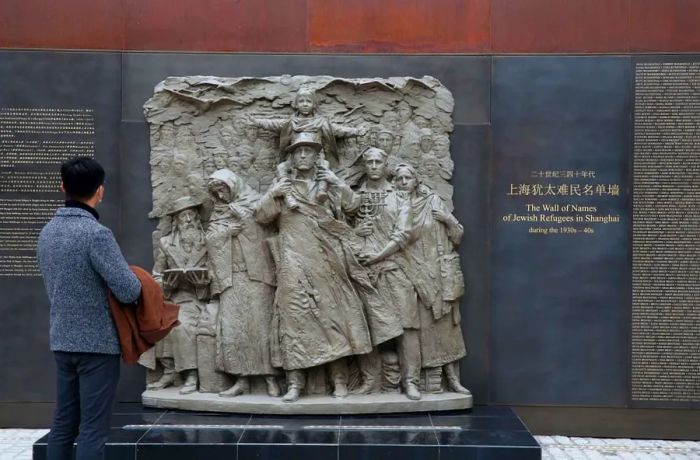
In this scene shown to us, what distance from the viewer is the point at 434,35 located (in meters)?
6.68

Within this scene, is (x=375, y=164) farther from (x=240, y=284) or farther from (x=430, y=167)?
(x=240, y=284)

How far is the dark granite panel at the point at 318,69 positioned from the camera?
6.62 meters

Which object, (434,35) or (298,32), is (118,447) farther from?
(434,35)

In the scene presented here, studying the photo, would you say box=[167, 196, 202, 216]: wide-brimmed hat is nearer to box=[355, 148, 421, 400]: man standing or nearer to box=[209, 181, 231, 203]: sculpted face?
box=[209, 181, 231, 203]: sculpted face

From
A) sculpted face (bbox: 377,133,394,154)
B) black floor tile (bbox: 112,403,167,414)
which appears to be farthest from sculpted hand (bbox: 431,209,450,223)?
black floor tile (bbox: 112,403,167,414)

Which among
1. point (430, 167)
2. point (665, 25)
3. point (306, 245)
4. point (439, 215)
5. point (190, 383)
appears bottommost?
point (190, 383)

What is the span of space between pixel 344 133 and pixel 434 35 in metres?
1.28

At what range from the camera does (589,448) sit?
6.25 meters

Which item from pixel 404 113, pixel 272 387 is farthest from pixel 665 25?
pixel 272 387

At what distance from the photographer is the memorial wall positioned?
258 inches

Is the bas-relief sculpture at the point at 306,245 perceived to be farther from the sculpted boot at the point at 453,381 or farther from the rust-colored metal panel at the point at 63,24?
the rust-colored metal panel at the point at 63,24

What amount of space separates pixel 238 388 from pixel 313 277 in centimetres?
115

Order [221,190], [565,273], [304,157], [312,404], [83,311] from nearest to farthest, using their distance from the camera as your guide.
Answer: [83,311]
[312,404]
[304,157]
[221,190]
[565,273]

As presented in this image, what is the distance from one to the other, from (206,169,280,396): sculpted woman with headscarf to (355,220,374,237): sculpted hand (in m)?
0.80
